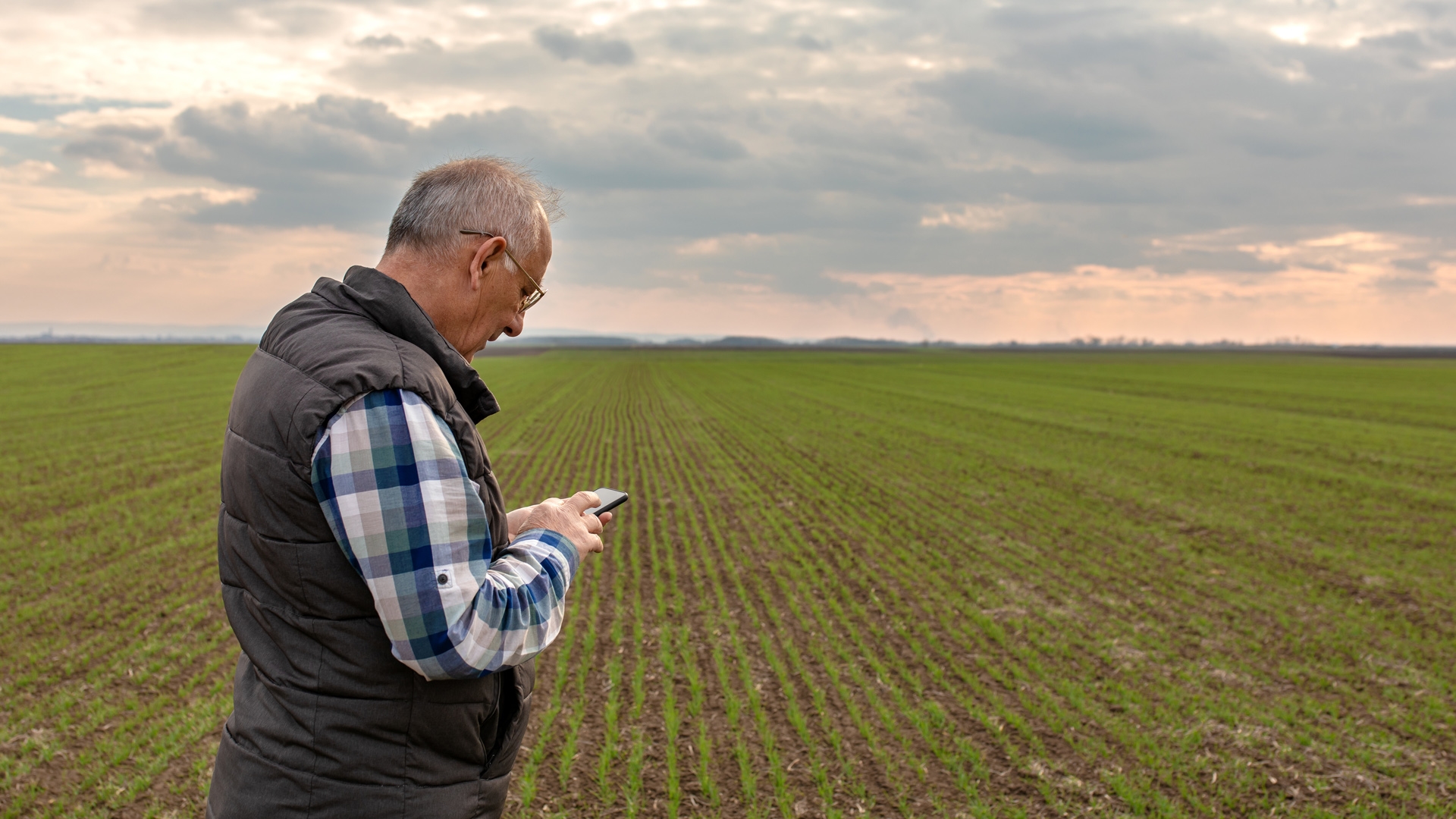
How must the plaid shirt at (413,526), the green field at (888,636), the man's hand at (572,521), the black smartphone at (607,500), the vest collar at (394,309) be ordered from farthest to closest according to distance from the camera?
the green field at (888,636) < the black smartphone at (607,500) < the man's hand at (572,521) < the vest collar at (394,309) < the plaid shirt at (413,526)

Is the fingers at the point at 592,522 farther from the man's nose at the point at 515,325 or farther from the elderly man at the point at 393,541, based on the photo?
the man's nose at the point at 515,325

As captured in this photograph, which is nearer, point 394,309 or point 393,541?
point 393,541

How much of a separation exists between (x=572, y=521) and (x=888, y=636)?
22.7 ft

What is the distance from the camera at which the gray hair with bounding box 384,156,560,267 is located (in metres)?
1.79

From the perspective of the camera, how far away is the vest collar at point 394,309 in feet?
5.65

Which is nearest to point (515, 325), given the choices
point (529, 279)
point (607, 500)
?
point (529, 279)

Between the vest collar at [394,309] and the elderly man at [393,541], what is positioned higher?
the vest collar at [394,309]

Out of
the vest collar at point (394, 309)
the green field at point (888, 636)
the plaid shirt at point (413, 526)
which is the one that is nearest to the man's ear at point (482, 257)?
the vest collar at point (394, 309)

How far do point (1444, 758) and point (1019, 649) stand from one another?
3.06 m

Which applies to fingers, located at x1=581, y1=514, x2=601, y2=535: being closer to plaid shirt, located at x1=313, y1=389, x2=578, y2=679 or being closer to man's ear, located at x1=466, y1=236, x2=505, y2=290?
plaid shirt, located at x1=313, y1=389, x2=578, y2=679

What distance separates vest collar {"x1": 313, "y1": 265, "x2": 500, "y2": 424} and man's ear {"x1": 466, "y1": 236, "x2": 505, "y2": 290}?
5.0 inches

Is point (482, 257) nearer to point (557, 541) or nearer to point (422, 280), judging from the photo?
point (422, 280)

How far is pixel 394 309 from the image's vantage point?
1722 mm

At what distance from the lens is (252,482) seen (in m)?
1.58
